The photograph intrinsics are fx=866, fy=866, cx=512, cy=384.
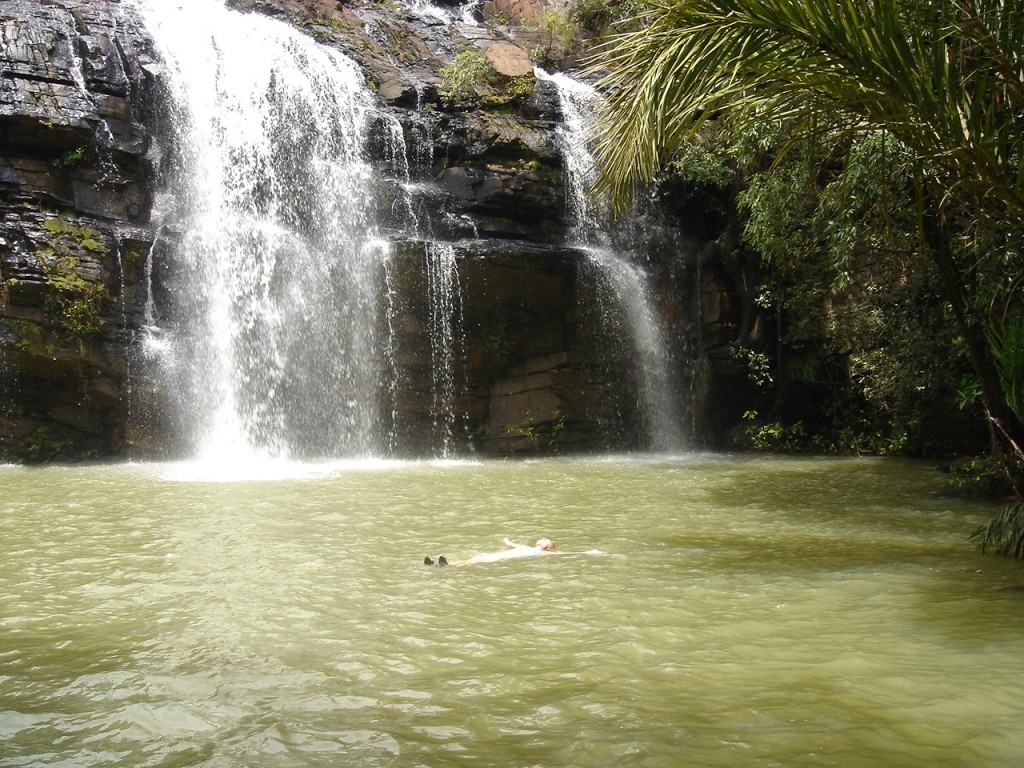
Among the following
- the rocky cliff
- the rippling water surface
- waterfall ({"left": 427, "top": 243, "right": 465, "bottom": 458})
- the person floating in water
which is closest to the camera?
the rippling water surface

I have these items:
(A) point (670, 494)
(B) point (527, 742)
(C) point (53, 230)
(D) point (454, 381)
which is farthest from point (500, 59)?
(B) point (527, 742)

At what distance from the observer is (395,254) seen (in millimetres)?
17406

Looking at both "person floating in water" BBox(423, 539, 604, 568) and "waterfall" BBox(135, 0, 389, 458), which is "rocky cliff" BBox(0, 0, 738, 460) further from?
"person floating in water" BBox(423, 539, 604, 568)

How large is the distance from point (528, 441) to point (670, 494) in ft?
21.6

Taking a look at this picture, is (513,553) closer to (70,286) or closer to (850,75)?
(850,75)

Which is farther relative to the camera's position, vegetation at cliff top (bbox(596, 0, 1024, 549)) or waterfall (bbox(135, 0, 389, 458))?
waterfall (bbox(135, 0, 389, 458))

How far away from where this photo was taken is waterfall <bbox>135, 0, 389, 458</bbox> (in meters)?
16.4

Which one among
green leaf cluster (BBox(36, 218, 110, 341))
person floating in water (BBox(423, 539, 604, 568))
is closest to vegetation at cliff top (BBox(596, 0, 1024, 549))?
person floating in water (BBox(423, 539, 604, 568))

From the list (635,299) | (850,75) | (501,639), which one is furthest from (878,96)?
(635,299)

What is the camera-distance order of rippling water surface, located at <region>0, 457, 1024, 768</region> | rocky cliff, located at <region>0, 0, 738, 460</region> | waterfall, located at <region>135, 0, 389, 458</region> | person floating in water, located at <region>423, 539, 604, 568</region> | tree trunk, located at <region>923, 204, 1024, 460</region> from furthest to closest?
waterfall, located at <region>135, 0, 389, 458</region> → rocky cliff, located at <region>0, 0, 738, 460</region> → tree trunk, located at <region>923, 204, 1024, 460</region> → person floating in water, located at <region>423, 539, 604, 568</region> → rippling water surface, located at <region>0, 457, 1024, 768</region>

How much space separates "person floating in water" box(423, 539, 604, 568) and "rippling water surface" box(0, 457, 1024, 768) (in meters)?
0.15

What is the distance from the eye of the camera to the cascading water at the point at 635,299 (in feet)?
62.1

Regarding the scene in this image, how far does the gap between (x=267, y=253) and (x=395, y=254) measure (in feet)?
8.23

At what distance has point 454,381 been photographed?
17.8 meters
